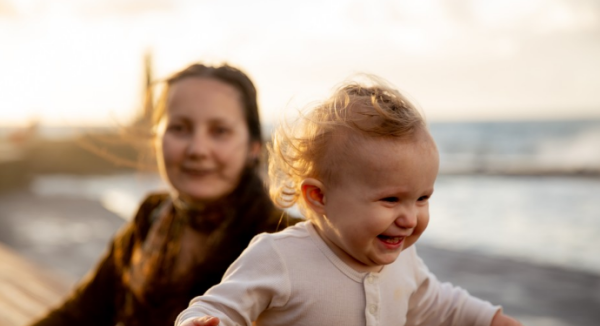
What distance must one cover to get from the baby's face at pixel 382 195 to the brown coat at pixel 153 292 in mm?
588

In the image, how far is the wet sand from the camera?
5.80 metres

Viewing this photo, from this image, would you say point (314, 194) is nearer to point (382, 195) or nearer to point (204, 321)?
point (382, 195)

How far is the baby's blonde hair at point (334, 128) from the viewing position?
4.32 feet

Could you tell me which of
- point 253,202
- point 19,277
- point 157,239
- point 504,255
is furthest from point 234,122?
point 504,255

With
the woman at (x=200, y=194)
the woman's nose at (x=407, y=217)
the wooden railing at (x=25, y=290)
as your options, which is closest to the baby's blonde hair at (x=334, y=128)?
the woman's nose at (x=407, y=217)

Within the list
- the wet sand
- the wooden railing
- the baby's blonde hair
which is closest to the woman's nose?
the baby's blonde hair

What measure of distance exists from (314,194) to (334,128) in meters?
0.16

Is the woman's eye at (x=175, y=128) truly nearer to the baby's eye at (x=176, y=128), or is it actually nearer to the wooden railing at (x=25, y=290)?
the baby's eye at (x=176, y=128)

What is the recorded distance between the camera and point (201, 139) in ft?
6.84

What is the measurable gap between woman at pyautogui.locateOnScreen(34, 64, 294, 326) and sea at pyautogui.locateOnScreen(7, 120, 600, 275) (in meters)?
0.57

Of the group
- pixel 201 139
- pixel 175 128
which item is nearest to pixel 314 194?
pixel 201 139

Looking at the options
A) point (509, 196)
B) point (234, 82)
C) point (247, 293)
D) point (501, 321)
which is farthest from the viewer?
point (509, 196)

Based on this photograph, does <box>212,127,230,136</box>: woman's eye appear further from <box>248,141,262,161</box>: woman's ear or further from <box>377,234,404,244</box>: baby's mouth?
<box>377,234,404,244</box>: baby's mouth

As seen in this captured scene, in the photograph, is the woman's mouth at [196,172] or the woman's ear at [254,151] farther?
the woman's ear at [254,151]
